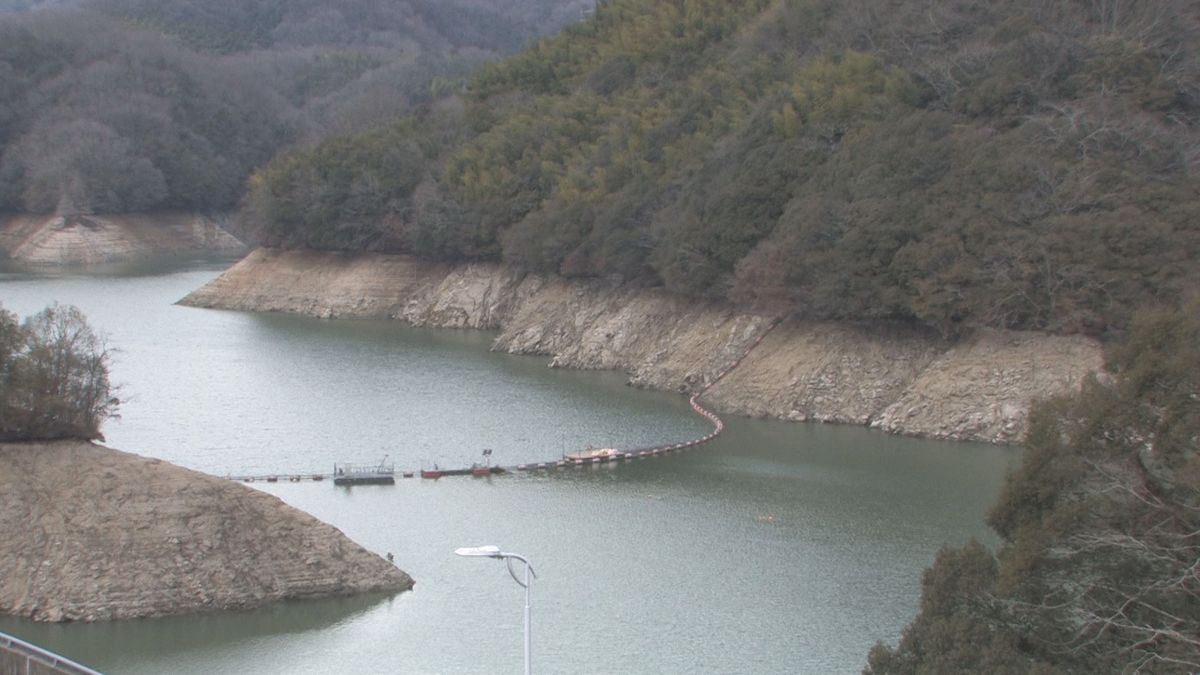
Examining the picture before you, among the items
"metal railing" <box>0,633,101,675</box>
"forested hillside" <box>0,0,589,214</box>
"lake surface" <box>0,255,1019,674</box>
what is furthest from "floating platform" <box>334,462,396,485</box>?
"forested hillside" <box>0,0,589,214</box>

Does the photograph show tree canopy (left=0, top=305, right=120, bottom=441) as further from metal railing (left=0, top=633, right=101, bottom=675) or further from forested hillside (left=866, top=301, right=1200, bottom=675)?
forested hillside (left=866, top=301, right=1200, bottom=675)

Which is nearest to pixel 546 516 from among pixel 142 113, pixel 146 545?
pixel 146 545

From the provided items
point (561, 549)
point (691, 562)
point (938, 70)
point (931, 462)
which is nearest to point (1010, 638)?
point (691, 562)

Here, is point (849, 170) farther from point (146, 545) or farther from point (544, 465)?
point (146, 545)

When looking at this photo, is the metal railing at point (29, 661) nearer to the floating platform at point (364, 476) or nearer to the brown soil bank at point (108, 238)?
the floating platform at point (364, 476)

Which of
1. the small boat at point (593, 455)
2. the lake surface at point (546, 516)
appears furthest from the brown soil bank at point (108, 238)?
the small boat at point (593, 455)

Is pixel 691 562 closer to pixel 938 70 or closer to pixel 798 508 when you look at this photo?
pixel 798 508

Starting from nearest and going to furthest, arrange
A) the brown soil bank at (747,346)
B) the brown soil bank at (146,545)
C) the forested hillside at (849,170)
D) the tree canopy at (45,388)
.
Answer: the brown soil bank at (146,545) → the tree canopy at (45,388) → the brown soil bank at (747,346) → the forested hillside at (849,170)
